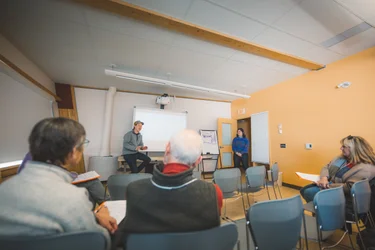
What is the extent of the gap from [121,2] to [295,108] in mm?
4134

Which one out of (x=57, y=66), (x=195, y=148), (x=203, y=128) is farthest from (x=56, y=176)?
(x=203, y=128)

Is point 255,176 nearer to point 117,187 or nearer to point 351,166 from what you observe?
→ point 351,166

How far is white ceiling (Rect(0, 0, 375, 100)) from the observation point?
6.31 feet

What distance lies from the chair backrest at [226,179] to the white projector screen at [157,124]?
Result: 2.49 meters

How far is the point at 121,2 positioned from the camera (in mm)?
1854

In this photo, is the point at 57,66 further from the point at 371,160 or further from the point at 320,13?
the point at 371,160

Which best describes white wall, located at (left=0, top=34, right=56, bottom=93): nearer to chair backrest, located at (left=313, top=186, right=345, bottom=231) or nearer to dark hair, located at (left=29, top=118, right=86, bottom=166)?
dark hair, located at (left=29, top=118, right=86, bottom=166)

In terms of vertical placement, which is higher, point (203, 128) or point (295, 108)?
point (295, 108)

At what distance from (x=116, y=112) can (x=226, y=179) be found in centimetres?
390

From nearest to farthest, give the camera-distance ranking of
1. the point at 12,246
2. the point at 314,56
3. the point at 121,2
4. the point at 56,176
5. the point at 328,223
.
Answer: the point at 12,246, the point at 56,176, the point at 328,223, the point at 121,2, the point at 314,56

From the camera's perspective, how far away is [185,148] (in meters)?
0.94

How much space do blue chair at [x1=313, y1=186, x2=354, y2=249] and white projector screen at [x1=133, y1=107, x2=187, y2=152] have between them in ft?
11.6

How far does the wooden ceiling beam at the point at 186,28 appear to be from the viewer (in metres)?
1.88

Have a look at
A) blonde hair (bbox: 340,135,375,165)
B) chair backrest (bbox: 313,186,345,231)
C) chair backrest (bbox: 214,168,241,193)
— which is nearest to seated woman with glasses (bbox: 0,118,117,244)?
chair backrest (bbox: 313,186,345,231)
